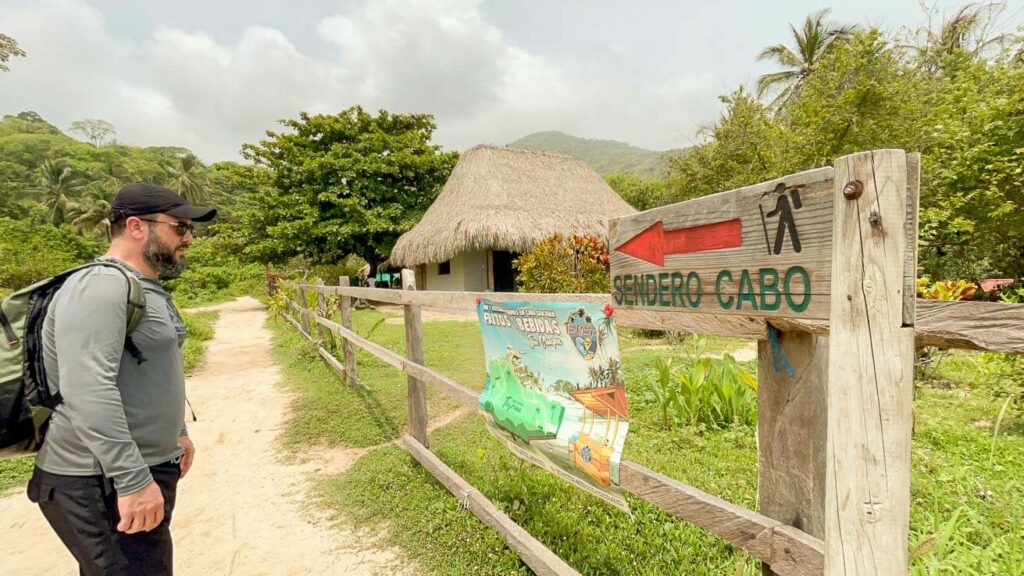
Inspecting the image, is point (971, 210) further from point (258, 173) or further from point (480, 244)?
point (258, 173)

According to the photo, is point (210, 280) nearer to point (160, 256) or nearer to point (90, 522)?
point (160, 256)

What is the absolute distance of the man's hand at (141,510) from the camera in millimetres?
1394

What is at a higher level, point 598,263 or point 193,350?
A: point 598,263

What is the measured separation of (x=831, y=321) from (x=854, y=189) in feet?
0.76

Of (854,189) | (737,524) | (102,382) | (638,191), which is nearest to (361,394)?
(102,382)

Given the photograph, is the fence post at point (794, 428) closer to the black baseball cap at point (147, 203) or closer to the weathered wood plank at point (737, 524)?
the weathered wood plank at point (737, 524)

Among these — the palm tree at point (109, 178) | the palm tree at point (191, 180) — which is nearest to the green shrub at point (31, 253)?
the palm tree at point (191, 180)

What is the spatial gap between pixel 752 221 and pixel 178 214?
6.28 feet

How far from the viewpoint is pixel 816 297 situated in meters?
0.84

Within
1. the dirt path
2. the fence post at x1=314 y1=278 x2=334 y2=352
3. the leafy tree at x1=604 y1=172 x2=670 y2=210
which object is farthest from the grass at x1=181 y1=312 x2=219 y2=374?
the leafy tree at x1=604 y1=172 x2=670 y2=210

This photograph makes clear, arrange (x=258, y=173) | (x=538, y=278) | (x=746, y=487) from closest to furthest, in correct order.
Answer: (x=746, y=487) → (x=538, y=278) → (x=258, y=173)

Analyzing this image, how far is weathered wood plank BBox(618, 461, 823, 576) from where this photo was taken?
944 millimetres

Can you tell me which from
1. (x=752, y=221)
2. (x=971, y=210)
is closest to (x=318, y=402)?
(x=752, y=221)

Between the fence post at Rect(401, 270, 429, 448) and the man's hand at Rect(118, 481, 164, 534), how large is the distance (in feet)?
A: 5.61
